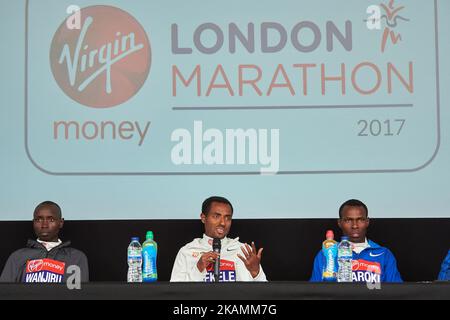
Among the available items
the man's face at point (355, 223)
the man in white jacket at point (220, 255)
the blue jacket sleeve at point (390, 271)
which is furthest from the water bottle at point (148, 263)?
the blue jacket sleeve at point (390, 271)

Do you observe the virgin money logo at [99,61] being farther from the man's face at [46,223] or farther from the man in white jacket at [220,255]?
the man in white jacket at [220,255]

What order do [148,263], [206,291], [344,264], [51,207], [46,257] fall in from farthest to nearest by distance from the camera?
[51,207], [46,257], [148,263], [344,264], [206,291]

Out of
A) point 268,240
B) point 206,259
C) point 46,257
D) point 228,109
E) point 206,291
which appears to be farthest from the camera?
point 268,240

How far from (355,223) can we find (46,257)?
5.94 ft

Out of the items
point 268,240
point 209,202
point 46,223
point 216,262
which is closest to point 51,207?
point 46,223

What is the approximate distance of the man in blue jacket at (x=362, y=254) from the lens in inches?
190

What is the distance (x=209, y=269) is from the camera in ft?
15.1

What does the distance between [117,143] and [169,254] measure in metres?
0.79

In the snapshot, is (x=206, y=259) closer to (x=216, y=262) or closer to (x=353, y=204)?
(x=216, y=262)

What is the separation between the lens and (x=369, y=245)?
496 cm

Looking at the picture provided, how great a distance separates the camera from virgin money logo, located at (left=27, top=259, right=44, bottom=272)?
4.93m

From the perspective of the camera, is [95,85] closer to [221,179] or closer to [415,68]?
[221,179]

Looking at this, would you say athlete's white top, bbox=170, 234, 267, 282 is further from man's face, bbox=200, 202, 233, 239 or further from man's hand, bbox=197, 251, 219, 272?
man's hand, bbox=197, 251, 219, 272
